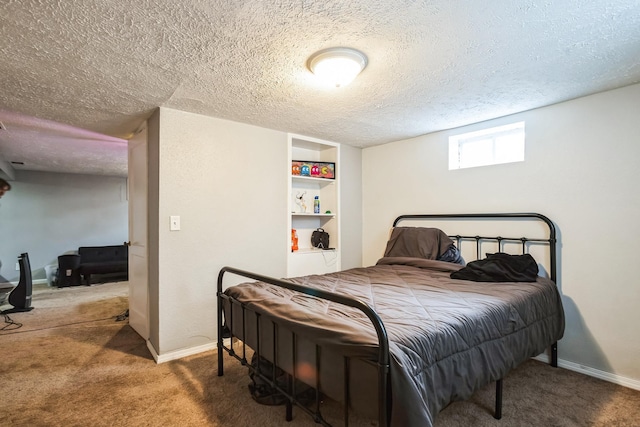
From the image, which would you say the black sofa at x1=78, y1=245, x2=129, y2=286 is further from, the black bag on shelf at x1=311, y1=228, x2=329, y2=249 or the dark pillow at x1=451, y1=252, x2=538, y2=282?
the dark pillow at x1=451, y1=252, x2=538, y2=282

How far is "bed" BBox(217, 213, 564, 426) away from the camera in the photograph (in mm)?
1151

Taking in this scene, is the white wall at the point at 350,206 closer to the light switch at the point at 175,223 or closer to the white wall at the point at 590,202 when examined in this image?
the white wall at the point at 590,202

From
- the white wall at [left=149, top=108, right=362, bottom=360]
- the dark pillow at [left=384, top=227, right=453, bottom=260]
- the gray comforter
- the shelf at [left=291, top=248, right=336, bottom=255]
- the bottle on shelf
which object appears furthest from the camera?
the bottle on shelf

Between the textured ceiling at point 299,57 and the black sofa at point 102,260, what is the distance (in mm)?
3612

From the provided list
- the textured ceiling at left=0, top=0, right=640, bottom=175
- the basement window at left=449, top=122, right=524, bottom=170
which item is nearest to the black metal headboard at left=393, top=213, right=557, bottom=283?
the basement window at left=449, top=122, right=524, bottom=170

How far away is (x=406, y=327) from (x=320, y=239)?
8.24 ft

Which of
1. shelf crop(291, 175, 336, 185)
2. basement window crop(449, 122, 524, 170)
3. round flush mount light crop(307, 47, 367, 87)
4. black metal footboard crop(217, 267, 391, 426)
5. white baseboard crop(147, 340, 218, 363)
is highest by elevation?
round flush mount light crop(307, 47, 367, 87)

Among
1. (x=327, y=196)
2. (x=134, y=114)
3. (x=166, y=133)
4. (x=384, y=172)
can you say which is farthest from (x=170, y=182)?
(x=384, y=172)

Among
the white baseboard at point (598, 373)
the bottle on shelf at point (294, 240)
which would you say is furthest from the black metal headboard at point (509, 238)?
the bottle on shelf at point (294, 240)

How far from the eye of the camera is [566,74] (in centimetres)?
203

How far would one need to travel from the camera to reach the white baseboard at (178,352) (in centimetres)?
256

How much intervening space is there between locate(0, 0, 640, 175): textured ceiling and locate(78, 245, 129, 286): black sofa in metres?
3.61

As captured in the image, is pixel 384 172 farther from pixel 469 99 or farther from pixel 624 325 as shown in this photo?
pixel 624 325

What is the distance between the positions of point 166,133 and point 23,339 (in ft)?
8.39
